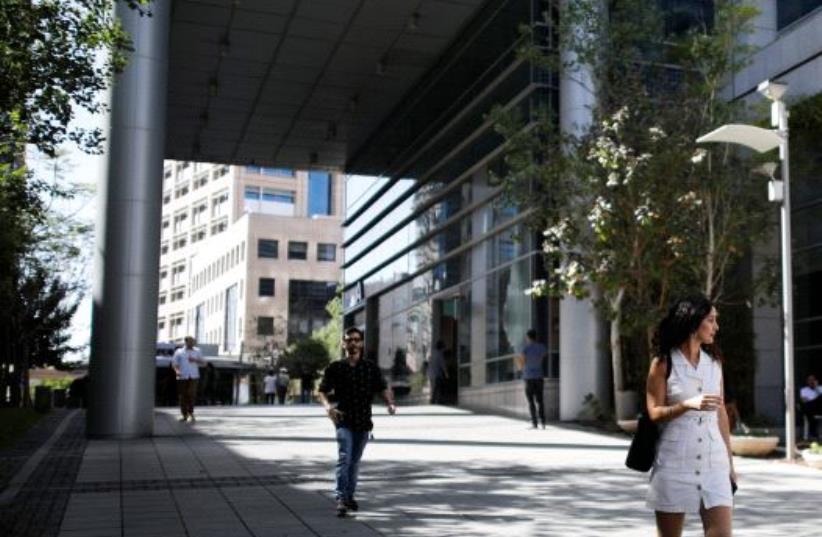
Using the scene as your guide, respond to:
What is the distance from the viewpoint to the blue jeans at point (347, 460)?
8.26 meters

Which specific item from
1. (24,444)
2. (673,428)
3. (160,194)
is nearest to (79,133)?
(160,194)

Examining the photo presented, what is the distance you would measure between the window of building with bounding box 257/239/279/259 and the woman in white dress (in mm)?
94513

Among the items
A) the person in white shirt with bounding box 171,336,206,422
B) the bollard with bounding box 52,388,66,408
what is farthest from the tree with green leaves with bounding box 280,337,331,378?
the person in white shirt with bounding box 171,336,206,422

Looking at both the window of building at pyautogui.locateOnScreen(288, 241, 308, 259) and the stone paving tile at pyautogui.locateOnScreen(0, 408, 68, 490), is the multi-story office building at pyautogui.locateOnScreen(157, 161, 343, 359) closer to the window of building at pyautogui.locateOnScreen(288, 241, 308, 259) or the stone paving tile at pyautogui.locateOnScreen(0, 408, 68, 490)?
the window of building at pyautogui.locateOnScreen(288, 241, 308, 259)

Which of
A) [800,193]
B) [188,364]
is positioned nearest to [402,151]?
[188,364]

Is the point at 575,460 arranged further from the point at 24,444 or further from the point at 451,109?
the point at 451,109

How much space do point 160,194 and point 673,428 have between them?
13.6m

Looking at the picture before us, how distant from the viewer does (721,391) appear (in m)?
4.72

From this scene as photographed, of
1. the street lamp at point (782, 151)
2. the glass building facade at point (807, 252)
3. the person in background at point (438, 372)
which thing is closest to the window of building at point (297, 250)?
the person in background at point (438, 372)

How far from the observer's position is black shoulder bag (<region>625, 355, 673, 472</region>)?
15.3 ft

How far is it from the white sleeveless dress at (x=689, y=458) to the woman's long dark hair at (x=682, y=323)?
117 millimetres

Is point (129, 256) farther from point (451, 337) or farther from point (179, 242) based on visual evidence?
point (179, 242)

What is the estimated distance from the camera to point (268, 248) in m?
98.6

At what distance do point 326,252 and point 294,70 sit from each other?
75.0 m
